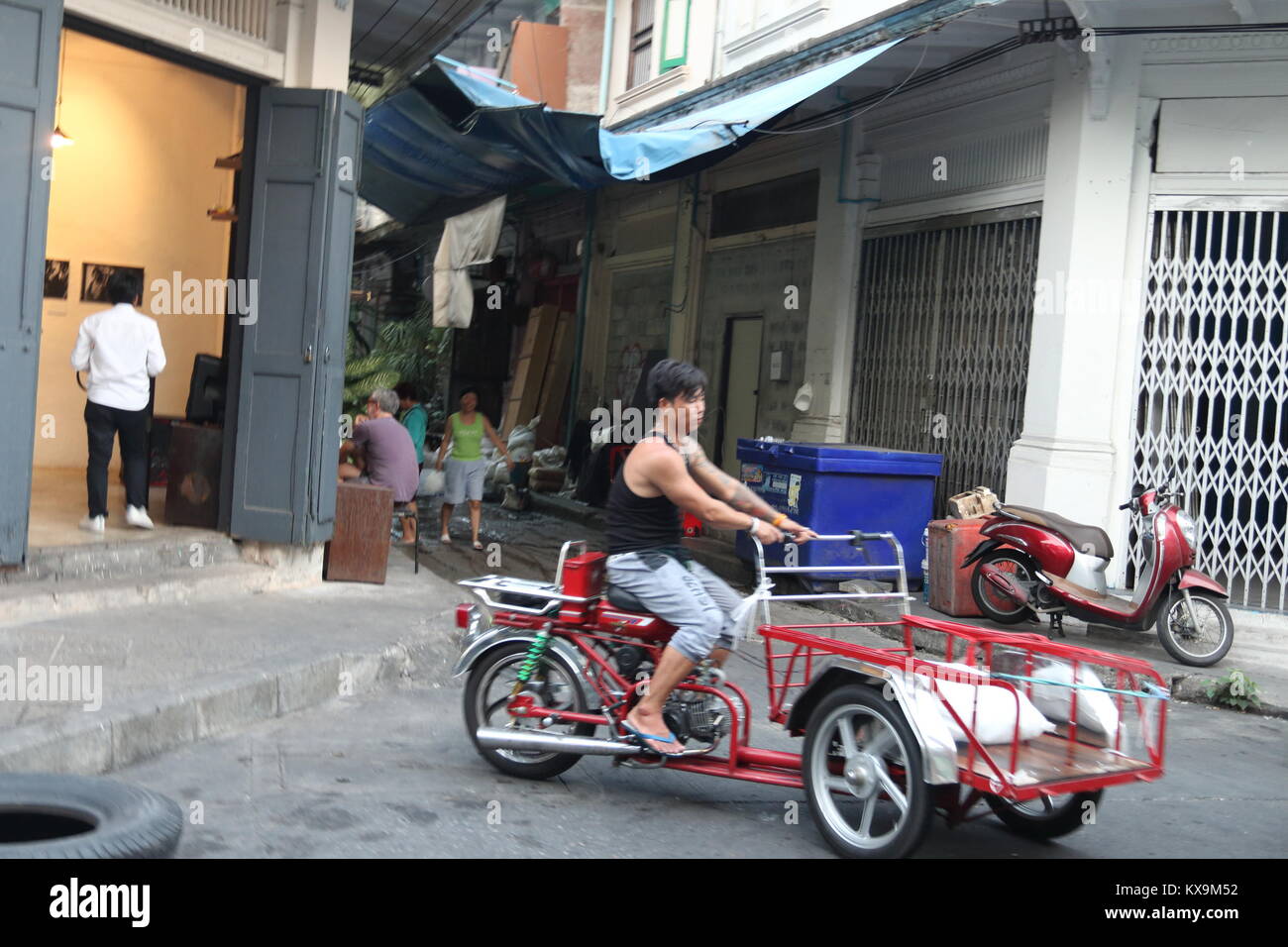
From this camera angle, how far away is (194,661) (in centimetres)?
638

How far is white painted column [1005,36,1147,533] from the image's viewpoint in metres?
9.71

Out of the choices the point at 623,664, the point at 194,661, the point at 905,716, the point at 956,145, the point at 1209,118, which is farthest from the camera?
the point at 956,145

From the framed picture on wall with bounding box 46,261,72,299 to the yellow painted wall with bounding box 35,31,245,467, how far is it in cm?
5

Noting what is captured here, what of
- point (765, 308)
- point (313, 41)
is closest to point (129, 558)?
point (313, 41)

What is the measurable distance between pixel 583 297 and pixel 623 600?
14926 millimetres

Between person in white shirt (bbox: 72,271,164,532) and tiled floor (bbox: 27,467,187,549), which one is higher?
person in white shirt (bbox: 72,271,164,532)

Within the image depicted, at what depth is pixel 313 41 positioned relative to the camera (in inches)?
343

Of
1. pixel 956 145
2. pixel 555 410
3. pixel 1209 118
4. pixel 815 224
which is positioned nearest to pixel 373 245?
pixel 555 410

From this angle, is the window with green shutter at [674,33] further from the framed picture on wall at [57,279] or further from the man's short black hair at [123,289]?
the man's short black hair at [123,289]

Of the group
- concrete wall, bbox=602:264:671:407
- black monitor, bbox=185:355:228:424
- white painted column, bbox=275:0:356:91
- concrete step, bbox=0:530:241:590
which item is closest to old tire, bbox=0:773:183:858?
concrete step, bbox=0:530:241:590

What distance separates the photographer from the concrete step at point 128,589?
6.98 metres

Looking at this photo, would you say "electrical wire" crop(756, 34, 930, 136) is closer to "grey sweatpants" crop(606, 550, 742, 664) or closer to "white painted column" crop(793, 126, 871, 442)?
"white painted column" crop(793, 126, 871, 442)
